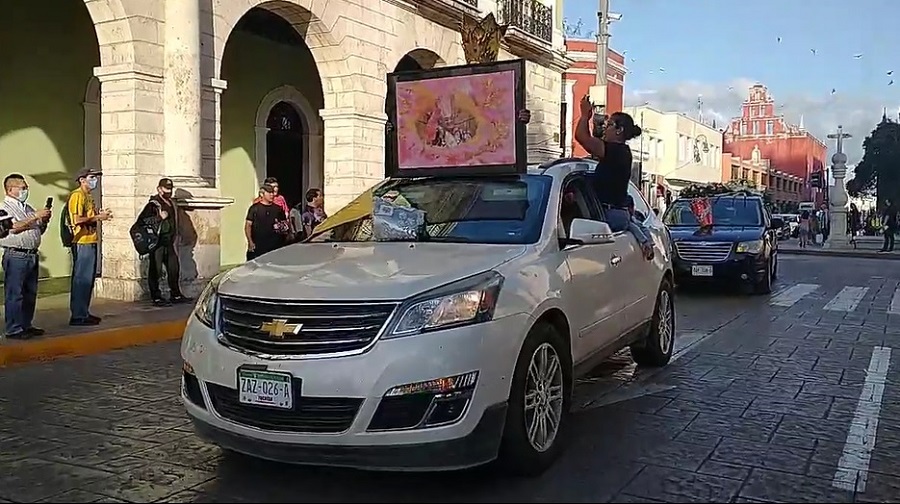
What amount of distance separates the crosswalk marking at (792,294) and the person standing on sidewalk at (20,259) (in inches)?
383

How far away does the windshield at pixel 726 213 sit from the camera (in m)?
14.8

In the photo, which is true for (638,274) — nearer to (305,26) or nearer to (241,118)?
(305,26)

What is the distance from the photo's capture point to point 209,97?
39.3ft

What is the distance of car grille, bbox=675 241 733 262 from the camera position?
13523 mm

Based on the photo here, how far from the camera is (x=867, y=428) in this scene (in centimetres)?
540

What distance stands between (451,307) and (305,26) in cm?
1152

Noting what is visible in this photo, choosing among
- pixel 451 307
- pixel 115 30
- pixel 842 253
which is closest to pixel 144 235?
pixel 115 30

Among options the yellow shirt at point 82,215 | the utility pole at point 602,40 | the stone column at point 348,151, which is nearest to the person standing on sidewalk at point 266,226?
the yellow shirt at point 82,215

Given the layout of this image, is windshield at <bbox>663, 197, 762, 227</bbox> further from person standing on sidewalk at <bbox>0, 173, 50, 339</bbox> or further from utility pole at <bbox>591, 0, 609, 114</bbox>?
person standing on sidewalk at <bbox>0, 173, 50, 339</bbox>

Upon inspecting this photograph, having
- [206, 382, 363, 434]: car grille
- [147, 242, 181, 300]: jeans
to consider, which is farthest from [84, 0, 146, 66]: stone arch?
[206, 382, 363, 434]: car grille

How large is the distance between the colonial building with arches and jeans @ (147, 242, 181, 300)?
0.49m

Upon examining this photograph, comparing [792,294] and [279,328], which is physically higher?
[279,328]

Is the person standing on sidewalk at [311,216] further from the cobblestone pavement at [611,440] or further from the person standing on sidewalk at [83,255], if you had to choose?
the cobblestone pavement at [611,440]

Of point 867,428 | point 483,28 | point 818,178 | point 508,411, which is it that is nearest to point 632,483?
point 508,411
